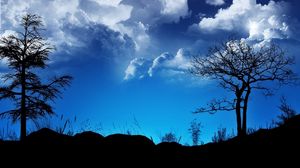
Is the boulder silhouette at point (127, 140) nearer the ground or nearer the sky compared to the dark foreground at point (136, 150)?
nearer the sky

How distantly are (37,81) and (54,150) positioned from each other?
61.2ft

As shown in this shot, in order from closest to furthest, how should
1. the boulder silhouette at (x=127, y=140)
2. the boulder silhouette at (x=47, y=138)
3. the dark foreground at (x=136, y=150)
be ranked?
the dark foreground at (x=136, y=150) → the boulder silhouette at (x=47, y=138) → the boulder silhouette at (x=127, y=140)

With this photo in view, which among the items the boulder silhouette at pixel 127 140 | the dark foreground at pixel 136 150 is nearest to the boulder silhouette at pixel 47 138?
the dark foreground at pixel 136 150

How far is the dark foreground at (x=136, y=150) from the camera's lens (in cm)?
662

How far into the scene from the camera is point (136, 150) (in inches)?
279

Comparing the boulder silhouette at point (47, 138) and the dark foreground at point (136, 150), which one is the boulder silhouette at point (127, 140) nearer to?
the dark foreground at point (136, 150)

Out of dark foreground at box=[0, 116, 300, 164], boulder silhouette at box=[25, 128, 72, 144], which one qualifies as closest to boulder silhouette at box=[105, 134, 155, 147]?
dark foreground at box=[0, 116, 300, 164]

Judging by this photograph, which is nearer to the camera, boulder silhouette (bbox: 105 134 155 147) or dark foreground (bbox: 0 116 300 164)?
dark foreground (bbox: 0 116 300 164)

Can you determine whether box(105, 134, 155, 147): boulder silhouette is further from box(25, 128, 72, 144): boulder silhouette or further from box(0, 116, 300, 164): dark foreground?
box(25, 128, 72, 144): boulder silhouette

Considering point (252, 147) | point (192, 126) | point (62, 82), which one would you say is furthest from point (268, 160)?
point (62, 82)

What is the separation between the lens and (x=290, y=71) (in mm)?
23453

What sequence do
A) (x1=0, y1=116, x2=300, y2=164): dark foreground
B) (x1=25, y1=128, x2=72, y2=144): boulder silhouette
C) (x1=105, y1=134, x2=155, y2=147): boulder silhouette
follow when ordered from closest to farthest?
(x1=0, y1=116, x2=300, y2=164): dark foreground < (x1=25, y1=128, x2=72, y2=144): boulder silhouette < (x1=105, y1=134, x2=155, y2=147): boulder silhouette

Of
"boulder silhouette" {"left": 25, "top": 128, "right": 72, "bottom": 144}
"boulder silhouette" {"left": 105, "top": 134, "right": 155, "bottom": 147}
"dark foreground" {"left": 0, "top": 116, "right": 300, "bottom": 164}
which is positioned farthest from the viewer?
"boulder silhouette" {"left": 105, "top": 134, "right": 155, "bottom": 147}

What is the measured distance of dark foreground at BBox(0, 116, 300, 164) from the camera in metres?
6.62
